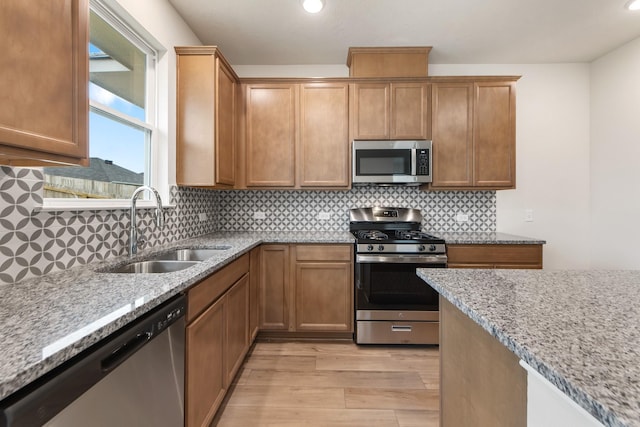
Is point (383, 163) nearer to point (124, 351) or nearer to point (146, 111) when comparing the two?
point (146, 111)

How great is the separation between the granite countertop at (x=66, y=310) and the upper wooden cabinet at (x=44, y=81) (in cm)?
46

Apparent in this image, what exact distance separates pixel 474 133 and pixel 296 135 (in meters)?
1.70

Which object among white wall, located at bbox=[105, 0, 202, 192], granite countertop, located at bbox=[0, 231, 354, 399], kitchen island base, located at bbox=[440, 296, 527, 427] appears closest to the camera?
granite countertop, located at bbox=[0, 231, 354, 399]

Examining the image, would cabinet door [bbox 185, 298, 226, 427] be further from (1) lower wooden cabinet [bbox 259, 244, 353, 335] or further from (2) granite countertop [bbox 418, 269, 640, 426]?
(2) granite countertop [bbox 418, 269, 640, 426]

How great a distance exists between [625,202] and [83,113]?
408 centimetres

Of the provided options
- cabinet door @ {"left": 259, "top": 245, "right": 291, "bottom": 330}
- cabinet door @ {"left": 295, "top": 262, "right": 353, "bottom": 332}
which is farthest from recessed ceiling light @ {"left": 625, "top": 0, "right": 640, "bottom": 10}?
cabinet door @ {"left": 259, "top": 245, "right": 291, "bottom": 330}

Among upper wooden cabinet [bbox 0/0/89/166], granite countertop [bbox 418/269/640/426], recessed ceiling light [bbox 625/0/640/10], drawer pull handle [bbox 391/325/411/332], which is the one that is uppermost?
recessed ceiling light [bbox 625/0/640/10]

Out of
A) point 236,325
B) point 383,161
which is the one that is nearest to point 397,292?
point 383,161

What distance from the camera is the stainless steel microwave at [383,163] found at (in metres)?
2.67

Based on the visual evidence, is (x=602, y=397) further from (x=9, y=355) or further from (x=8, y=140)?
(x=8, y=140)

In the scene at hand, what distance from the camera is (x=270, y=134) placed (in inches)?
108

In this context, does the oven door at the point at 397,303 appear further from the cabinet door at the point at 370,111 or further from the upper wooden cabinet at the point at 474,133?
the cabinet door at the point at 370,111

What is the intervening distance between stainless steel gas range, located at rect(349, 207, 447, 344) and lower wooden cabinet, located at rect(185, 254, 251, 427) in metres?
1.03

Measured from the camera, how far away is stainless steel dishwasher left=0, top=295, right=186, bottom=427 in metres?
0.60
